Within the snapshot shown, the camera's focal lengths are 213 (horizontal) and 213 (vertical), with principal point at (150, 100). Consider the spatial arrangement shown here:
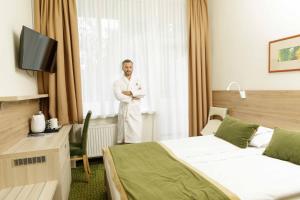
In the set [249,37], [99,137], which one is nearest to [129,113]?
[99,137]

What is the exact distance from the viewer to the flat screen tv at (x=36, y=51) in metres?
2.22

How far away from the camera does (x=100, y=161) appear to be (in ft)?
12.1

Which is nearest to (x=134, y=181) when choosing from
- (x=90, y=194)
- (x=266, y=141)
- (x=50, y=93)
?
(x=90, y=194)

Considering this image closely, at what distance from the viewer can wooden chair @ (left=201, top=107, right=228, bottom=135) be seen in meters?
3.48

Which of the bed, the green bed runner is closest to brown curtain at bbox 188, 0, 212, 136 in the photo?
the bed

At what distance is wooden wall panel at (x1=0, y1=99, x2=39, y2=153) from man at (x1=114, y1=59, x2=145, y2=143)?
4.25 feet

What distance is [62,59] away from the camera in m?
3.20

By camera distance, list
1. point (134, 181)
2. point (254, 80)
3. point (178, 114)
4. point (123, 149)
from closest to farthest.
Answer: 1. point (134, 181)
2. point (123, 149)
3. point (254, 80)
4. point (178, 114)

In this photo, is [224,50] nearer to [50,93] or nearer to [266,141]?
[266,141]

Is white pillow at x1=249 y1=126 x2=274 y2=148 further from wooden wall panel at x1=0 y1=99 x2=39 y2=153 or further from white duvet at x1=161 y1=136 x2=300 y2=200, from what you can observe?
wooden wall panel at x1=0 y1=99 x2=39 y2=153

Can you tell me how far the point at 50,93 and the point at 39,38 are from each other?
0.88 m

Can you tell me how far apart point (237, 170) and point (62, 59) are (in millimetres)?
2761

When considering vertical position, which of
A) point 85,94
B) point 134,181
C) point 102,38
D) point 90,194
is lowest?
point 90,194

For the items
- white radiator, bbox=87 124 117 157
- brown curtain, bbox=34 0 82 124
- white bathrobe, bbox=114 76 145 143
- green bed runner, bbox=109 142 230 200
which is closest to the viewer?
green bed runner, bbox=109 142 230 200
